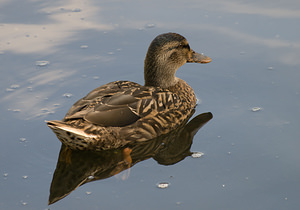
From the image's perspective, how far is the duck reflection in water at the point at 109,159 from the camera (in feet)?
17.3

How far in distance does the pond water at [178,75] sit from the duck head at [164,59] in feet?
1.84

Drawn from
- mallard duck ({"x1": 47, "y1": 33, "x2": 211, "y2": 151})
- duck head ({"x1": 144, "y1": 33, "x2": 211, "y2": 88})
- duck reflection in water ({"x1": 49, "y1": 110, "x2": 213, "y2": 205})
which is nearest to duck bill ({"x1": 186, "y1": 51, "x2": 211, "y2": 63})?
mallard duck ({"x1": 47, "y1": 33, "x2": 211, "y2": 151})

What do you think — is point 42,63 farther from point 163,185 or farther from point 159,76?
point 163,185

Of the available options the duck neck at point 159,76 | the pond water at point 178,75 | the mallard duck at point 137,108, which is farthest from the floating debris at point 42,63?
the duck neck at point 159,76

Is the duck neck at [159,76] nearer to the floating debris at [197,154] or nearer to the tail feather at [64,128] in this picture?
the floating debris at [197,154]

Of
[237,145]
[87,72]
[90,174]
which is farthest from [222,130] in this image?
[87,72]

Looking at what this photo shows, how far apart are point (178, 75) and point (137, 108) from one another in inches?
69.9

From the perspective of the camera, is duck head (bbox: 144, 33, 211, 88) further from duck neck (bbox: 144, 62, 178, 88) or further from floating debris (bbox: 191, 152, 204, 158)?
floating debris (bbox: 191, 152, 204, 158)

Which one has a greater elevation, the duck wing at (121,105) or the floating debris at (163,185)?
the duck wing at (121,105)

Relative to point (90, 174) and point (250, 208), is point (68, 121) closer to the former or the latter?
point (90, 174)

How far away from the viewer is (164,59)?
6.75 metres

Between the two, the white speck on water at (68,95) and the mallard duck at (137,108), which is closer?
the mallard duck at (137,108)

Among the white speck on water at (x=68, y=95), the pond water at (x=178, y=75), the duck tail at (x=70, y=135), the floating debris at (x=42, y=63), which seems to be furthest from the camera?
the floating debris at (x=42, y=63)

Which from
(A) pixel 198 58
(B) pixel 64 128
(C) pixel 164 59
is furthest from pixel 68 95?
(A) pixel 198 58
